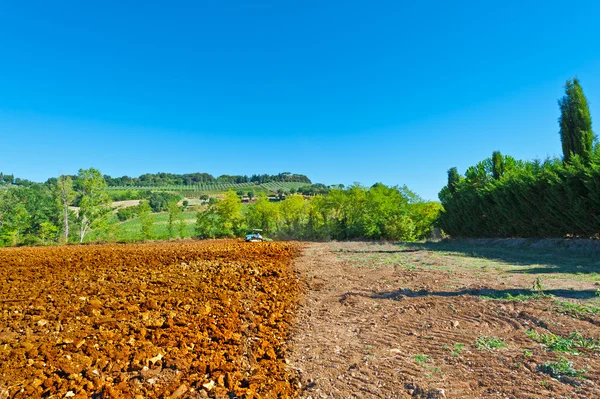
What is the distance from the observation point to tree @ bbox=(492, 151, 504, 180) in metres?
21.8

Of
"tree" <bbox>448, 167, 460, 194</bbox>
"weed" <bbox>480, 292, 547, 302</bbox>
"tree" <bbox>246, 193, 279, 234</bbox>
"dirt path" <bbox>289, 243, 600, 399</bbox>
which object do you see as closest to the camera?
"dirt path" <bbox>289, 243, 600, 399</bbox>

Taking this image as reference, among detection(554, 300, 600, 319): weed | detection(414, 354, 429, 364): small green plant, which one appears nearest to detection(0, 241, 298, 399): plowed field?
detection(414, 354, 429, 364): small green plant

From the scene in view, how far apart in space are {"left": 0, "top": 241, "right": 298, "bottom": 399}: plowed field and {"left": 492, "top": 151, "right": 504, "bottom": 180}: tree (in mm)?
20846

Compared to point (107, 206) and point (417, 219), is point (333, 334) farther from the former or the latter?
point (107, 206)

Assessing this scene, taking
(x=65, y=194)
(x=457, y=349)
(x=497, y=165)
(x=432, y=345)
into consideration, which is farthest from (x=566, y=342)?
(x=65, y=194)

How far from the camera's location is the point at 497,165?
21.9 m

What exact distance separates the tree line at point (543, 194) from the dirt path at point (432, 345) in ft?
27.0

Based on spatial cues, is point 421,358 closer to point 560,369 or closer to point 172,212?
point 560,369

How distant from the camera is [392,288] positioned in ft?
21.1

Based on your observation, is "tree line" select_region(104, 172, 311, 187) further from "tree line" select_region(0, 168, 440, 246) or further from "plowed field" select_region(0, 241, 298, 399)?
"plowed field" select_region(0, 241, 298, 399)

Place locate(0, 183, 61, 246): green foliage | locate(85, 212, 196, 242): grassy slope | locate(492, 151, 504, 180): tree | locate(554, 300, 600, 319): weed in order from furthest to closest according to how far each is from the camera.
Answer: locate(85, 212, 196, 242): grassy slope → locate(0, 183, 61, 246): green foliage → locate(492, 151, 504, 180): tree → locate(554, 300, 600, 319): weed

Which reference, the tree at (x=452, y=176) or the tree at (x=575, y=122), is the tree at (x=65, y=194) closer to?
the tree at (x=452, y=176)

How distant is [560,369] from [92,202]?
3292 cm

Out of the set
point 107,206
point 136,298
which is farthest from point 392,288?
point 107,206
